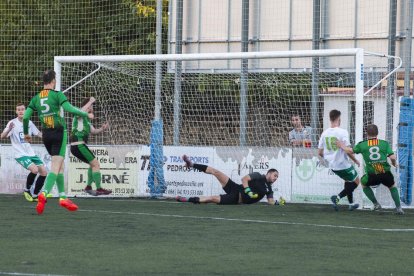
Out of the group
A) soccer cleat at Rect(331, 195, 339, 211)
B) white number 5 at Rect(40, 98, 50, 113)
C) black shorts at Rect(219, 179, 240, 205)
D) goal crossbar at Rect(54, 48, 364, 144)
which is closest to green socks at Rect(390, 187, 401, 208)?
soccer cleat at Rect(331, 195, 339, 211)

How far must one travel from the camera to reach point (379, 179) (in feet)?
59.0

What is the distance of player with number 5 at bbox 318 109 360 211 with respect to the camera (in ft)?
61.4

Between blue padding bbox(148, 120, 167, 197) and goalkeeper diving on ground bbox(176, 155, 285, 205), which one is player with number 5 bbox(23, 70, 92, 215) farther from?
blue padding bbox(148, 120, 167, 197)

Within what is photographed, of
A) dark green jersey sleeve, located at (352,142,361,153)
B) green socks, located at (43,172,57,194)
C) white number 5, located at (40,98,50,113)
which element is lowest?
green socks, located at (43,172,57,194)

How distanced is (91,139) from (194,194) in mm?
4273

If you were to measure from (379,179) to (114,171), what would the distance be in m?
6.63

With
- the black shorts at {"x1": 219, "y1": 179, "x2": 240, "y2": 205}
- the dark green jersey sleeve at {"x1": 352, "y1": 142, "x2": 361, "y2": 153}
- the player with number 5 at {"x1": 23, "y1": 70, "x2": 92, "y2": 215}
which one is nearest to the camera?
Result: the player with number 5 at {"x1": 23, "y1": 70, "x2": 92, "y2": 215}

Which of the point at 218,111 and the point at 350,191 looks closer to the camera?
the point at 350,191

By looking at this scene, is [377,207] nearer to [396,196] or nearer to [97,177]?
[396,196]

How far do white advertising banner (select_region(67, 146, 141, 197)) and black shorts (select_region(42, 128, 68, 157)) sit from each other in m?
6.39

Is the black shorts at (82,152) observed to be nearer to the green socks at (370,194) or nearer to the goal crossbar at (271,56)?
the goal crossbar at (271,56)

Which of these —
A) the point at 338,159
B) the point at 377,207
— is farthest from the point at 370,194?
the point at 338,159

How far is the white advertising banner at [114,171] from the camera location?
2241 cm

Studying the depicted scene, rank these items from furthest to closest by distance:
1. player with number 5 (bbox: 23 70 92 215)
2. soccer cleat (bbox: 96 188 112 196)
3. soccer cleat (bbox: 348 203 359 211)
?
soccer cleat (bbox: 96 188 112 196)
soccer cleat (bbox: 348 203 359 211)
player with number 5 (bbox: 23 70 92 215)
